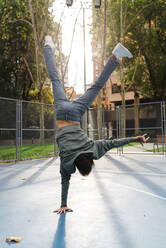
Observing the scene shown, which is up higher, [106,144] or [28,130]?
[28,130]

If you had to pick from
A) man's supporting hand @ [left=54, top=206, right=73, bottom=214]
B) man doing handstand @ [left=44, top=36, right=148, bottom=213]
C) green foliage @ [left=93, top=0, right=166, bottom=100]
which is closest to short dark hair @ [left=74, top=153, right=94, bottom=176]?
man doing handstand @ [left=44, top=36, right=148, bottom=213]

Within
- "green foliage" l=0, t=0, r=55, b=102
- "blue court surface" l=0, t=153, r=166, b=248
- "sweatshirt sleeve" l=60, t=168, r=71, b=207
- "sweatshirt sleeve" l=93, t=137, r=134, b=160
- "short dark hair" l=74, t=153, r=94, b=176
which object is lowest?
"blue court surface" l=0, t=153, r=166, b=248

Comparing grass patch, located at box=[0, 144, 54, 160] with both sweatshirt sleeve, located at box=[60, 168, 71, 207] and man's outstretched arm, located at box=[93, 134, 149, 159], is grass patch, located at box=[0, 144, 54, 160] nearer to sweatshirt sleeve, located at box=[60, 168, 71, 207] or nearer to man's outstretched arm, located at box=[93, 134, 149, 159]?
sweatshirt sleeve, located at box=[60, 168, 71, 207]

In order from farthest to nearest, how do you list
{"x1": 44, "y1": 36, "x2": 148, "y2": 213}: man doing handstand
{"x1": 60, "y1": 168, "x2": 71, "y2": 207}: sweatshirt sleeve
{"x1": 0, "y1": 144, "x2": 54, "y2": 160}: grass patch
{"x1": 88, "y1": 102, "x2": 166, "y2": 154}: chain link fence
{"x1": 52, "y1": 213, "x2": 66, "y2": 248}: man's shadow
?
{"x1": 88, "y1": 102, "x2": 166, "y2": 154}: chain link fence, {"x1": 0, "y1": 144, "x2": 54, "y2": 160}: grass patch, {"x1": 60, "y1": 168, "x2": 71, "y2": 207}: sweatshirt sleeve, {"x1": 44, "y1": 36, "x2": 148, "y2": 213}: man doing handstand, {"x1": 52, "y1": 213, "x2": 66, "y2": 248}: man's shadow

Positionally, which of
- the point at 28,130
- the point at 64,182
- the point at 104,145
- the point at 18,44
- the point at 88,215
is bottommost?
the point at 88,215

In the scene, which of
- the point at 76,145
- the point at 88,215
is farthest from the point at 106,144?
the point at 88,215

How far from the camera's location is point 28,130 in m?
13.8

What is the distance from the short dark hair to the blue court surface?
2.22ft

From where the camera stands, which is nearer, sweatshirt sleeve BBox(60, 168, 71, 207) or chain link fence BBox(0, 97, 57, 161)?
sweatshirt sleeve BBox(60, 168, 71, 207)

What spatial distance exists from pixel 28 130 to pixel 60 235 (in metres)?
11.4

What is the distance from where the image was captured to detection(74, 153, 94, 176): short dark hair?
2.98 metres

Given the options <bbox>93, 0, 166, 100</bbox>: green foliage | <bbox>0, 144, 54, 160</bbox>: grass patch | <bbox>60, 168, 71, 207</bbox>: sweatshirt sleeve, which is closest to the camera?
<bbox>60, 168, 71, 207</bbox>: sweatshirt sleeve

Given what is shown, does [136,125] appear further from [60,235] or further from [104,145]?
[60,235]

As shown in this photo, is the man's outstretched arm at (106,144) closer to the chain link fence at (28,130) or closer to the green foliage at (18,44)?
the chain link fence at (28,130)
